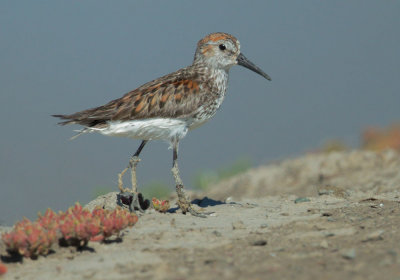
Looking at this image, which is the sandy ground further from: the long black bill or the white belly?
the long black bill

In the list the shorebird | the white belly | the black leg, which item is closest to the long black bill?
the shorebird

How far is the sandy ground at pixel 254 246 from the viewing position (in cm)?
663

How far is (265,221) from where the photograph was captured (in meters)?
9.84

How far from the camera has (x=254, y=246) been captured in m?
8.09

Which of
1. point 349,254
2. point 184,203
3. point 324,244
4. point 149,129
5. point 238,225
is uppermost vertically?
point 149,129

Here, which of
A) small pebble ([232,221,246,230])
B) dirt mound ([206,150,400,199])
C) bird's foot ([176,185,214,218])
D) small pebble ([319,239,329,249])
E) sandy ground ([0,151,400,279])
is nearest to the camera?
sandy ground ([0,151,400,279])

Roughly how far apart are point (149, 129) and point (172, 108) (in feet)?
1.85

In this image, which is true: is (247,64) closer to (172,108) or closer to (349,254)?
(172,108)

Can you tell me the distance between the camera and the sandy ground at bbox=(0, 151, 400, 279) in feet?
21.8

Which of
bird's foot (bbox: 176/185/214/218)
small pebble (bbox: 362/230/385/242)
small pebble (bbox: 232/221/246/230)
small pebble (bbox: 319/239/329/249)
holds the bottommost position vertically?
small pebble (bbox: 319/239/329/249)

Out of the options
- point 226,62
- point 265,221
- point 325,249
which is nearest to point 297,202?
point 265,221

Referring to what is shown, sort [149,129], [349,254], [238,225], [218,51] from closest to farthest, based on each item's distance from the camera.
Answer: [349,254], [238,225], [149,129], [218,51]

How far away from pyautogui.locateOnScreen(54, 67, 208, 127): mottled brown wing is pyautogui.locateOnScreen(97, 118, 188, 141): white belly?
0.32ft

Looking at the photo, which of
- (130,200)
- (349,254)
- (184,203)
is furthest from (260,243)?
(130,200)
